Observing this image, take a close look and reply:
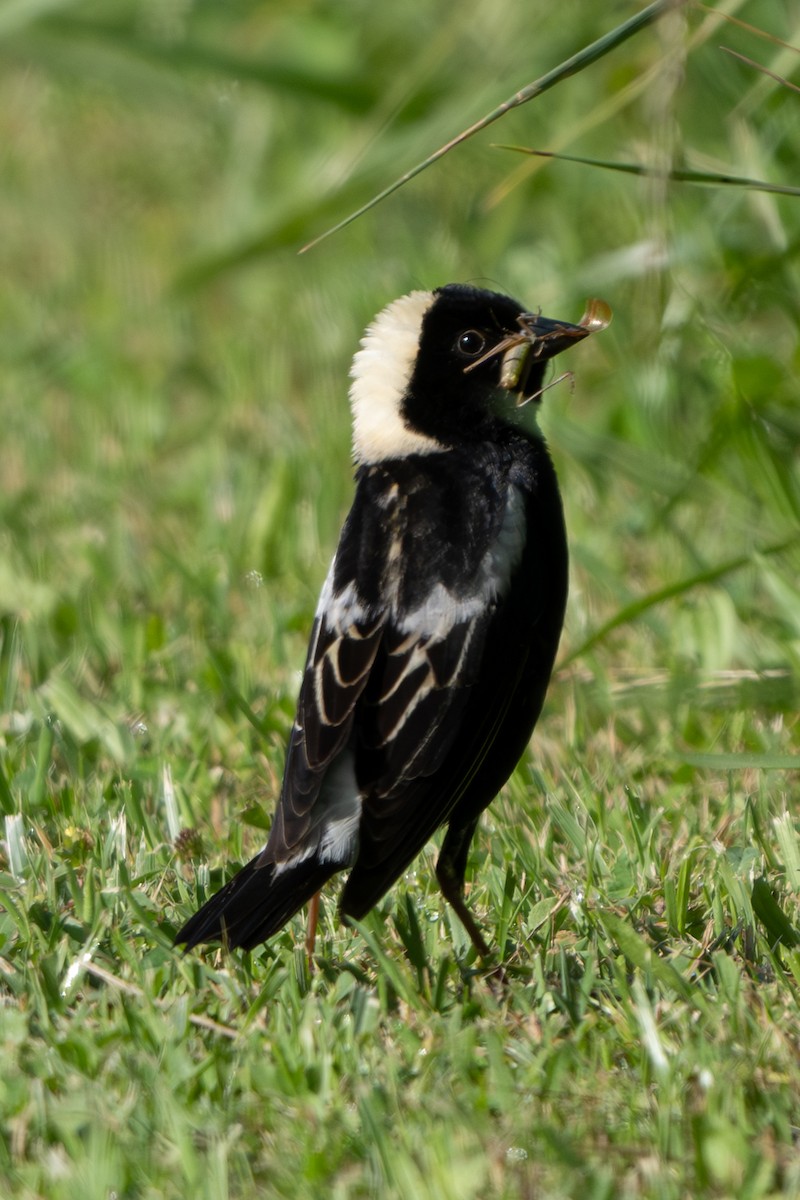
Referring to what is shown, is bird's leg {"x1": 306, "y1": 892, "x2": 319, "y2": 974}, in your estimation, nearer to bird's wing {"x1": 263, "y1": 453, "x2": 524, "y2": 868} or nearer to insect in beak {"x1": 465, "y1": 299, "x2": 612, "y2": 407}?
bird's wing {"x1": 263, "y1": 453, "x2": 524, "y2": 868}

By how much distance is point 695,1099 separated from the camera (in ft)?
7.92

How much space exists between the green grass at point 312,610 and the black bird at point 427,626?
0.17 meters

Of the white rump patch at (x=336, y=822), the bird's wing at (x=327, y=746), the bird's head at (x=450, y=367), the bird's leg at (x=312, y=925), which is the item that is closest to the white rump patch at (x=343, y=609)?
the bird's wing at (x=327, y=746)

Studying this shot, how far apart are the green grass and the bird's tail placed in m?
0.07

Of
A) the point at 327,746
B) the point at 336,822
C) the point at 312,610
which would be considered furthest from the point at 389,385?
the point at 312,610

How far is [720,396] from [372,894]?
7.94 feet

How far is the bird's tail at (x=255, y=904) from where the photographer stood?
2787 mm

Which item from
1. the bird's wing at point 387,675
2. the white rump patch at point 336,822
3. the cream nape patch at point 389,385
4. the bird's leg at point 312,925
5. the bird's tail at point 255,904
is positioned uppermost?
the cream nape patch at point 389,385

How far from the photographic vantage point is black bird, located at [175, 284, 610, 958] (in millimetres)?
2898

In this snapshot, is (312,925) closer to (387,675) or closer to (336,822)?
(336,822)

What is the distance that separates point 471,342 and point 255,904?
48.8 inches

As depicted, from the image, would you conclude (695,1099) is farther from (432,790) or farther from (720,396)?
(720,396)

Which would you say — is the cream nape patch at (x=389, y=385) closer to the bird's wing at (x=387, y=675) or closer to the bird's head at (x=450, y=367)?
the bird's head at (x=450, y=367)

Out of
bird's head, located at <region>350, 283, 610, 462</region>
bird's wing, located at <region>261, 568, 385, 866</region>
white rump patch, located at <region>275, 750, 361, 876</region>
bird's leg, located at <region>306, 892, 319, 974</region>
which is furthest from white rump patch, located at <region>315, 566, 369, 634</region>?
bird's leg, located at <region>306, 892, 319, 974</region>
